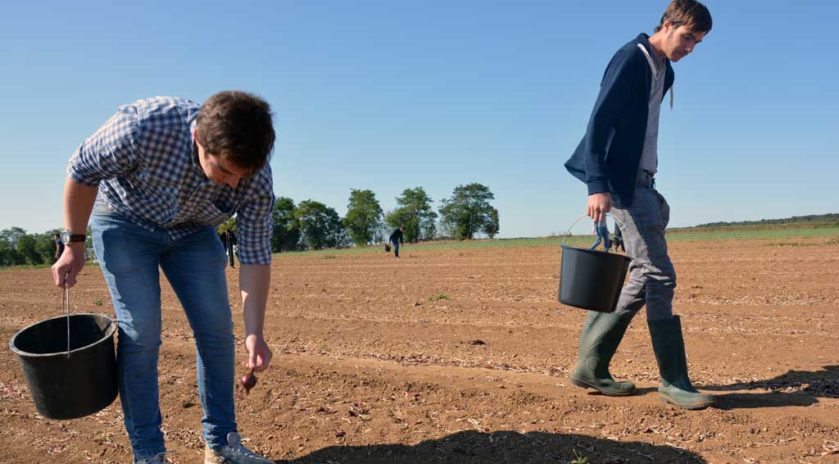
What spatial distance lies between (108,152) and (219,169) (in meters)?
0.54

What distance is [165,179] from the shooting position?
2559mm

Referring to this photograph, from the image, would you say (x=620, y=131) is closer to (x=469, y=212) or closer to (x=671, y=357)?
(x=671, y=357)

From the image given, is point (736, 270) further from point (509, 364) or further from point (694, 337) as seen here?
point (509, 364)

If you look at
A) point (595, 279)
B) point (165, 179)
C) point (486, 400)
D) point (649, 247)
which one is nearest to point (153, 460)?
point (165, 179)

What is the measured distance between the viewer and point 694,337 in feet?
19.5

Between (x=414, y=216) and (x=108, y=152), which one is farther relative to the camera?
(x=414, y=216)

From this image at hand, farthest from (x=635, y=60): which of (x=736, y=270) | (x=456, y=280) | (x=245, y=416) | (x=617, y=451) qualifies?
(x=736, y=270)

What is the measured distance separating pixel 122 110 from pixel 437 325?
518 centimetres

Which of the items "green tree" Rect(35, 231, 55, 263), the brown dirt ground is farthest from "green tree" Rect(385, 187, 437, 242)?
the brown dirt ground

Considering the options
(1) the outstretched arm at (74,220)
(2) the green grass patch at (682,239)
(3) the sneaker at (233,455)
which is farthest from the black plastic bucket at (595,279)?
(2) the green grass patch at (682,239)

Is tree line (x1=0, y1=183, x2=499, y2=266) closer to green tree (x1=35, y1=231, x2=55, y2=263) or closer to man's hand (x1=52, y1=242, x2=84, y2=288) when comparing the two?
green tree (x1=35, y1=231, x2=55, y2=263)

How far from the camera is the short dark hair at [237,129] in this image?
2102 mm

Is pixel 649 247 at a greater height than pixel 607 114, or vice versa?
pixel 607 114

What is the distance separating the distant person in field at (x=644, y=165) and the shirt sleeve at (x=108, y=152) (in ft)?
7.92
